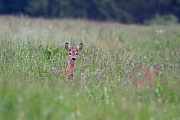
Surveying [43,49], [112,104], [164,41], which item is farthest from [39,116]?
[164,41]

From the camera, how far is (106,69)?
22.1 feet

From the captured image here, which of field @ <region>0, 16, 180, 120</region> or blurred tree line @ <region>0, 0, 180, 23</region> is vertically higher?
blurred tree line @ <region>0, 0, 180, 23</region>

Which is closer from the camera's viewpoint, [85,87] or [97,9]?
[85,87]

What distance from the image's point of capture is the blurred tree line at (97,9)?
3036 centimetres

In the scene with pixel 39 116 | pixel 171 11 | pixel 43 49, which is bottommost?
pixel 39 116

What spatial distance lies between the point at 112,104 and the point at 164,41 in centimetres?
813

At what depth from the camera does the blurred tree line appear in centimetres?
3036

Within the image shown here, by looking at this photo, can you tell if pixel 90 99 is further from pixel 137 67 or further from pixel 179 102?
pixel 137 67

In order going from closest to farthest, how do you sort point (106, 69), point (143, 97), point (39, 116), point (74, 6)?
point (39, 116) → point (143, 97) → point (106, 69) → point (74, 6)

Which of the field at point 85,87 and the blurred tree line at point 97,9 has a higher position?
the blurred tree line at point 97,9

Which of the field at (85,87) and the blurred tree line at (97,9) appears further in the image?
the blurred tree line at (97,9)

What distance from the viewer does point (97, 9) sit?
1255 inches

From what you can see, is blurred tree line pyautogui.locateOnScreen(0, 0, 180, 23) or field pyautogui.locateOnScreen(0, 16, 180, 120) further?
blurred tree line pyautogui.locateOnScreen(0, 0, 180, 23)

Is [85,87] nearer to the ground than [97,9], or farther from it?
nearer to the ground
